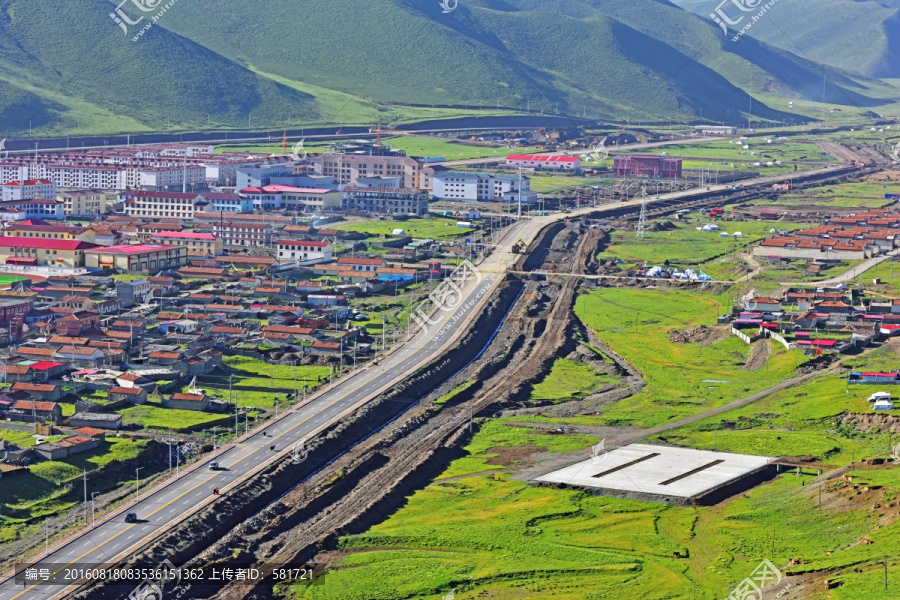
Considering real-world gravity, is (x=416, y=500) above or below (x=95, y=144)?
below

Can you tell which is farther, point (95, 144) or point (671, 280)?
point (95, 144)

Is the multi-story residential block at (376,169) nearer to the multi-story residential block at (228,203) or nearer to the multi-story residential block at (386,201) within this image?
the multi-story residential block at (386,201)

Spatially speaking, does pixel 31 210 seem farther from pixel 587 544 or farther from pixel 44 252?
pixel 587 544

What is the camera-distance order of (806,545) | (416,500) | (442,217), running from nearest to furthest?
1. (806,545)
2. (416,500)
3. (442,217)

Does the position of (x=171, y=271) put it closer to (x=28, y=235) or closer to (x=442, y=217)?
(x=28, y=235)

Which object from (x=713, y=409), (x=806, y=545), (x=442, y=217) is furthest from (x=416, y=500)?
(x=442, y=217)

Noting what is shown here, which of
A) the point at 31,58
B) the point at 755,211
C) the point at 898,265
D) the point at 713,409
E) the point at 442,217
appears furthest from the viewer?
the point at 31,58

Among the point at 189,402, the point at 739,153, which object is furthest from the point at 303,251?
the point at 739,153

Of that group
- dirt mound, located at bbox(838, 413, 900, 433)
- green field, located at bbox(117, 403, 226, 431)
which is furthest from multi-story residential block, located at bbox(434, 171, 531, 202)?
green field, located at bbox(117, 403, 226, 431)

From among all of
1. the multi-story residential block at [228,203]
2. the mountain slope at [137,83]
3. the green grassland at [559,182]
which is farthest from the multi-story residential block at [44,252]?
the mountain slope at [137,83]
